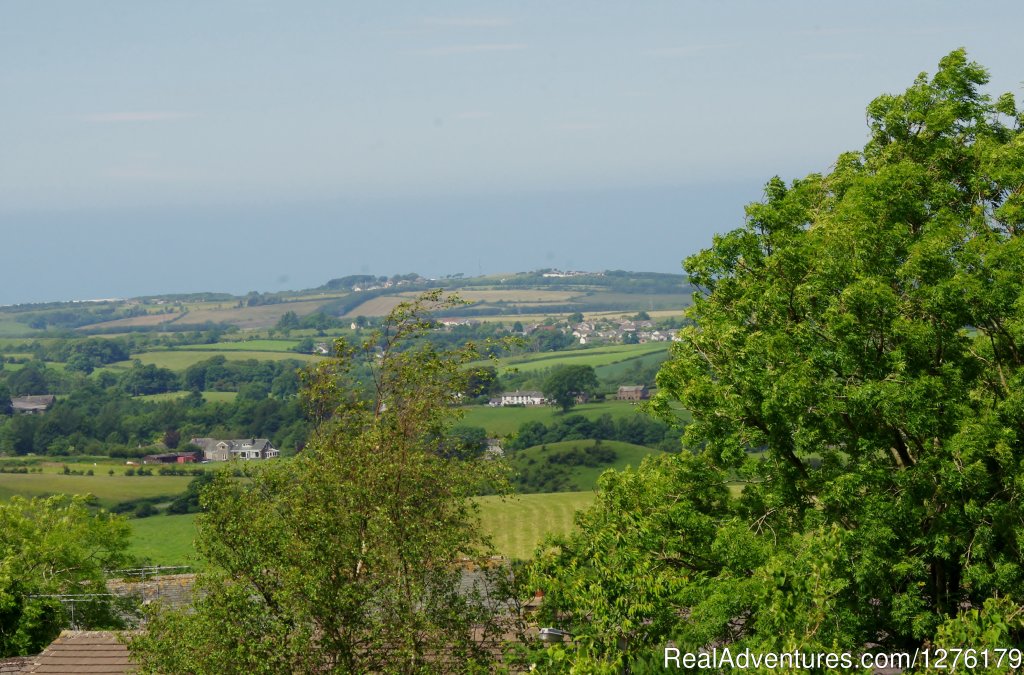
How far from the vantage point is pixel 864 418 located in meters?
19.8

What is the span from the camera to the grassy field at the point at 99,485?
115 m

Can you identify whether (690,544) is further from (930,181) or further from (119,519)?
(119,519)

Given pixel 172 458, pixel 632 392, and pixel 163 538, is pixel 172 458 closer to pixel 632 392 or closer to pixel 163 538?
pixel 632 392

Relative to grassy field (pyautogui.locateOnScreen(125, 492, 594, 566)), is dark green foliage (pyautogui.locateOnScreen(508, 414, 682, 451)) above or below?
below

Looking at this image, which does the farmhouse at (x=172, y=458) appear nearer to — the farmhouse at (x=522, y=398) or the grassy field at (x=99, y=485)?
the grassy field at (x=99, y=485)

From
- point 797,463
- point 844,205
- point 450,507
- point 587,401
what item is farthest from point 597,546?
point 587,401

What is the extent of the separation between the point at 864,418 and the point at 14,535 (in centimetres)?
2838

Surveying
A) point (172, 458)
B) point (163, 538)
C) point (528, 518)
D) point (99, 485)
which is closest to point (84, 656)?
point (528, 518)

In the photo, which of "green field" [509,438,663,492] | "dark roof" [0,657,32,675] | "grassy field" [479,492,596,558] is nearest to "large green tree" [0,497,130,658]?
"dark roof" [0,657,32,675]

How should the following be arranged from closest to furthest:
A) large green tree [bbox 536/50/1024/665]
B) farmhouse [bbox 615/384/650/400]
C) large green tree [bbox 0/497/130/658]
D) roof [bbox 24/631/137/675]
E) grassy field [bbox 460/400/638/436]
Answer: large green tree [bbox 536/50/1024/665]
roof [bbox 24/631/137/675]
large green tree [bbox 0/497/130/658]
grassy field [bbox 460/400/638/436]
farmhouse [bbox 615/384/650/400]

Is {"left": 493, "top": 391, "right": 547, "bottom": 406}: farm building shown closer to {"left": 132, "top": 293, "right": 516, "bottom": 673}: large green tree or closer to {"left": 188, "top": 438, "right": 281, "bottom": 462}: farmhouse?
{"left": 188, "top": 438, "right": 281, "bottom": 462}: farmhouse

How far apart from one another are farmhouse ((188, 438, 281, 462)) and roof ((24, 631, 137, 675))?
431 feet

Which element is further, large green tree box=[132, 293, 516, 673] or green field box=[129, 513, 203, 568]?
green field box=[129, 513, 203, 568]

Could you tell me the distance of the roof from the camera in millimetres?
26422
